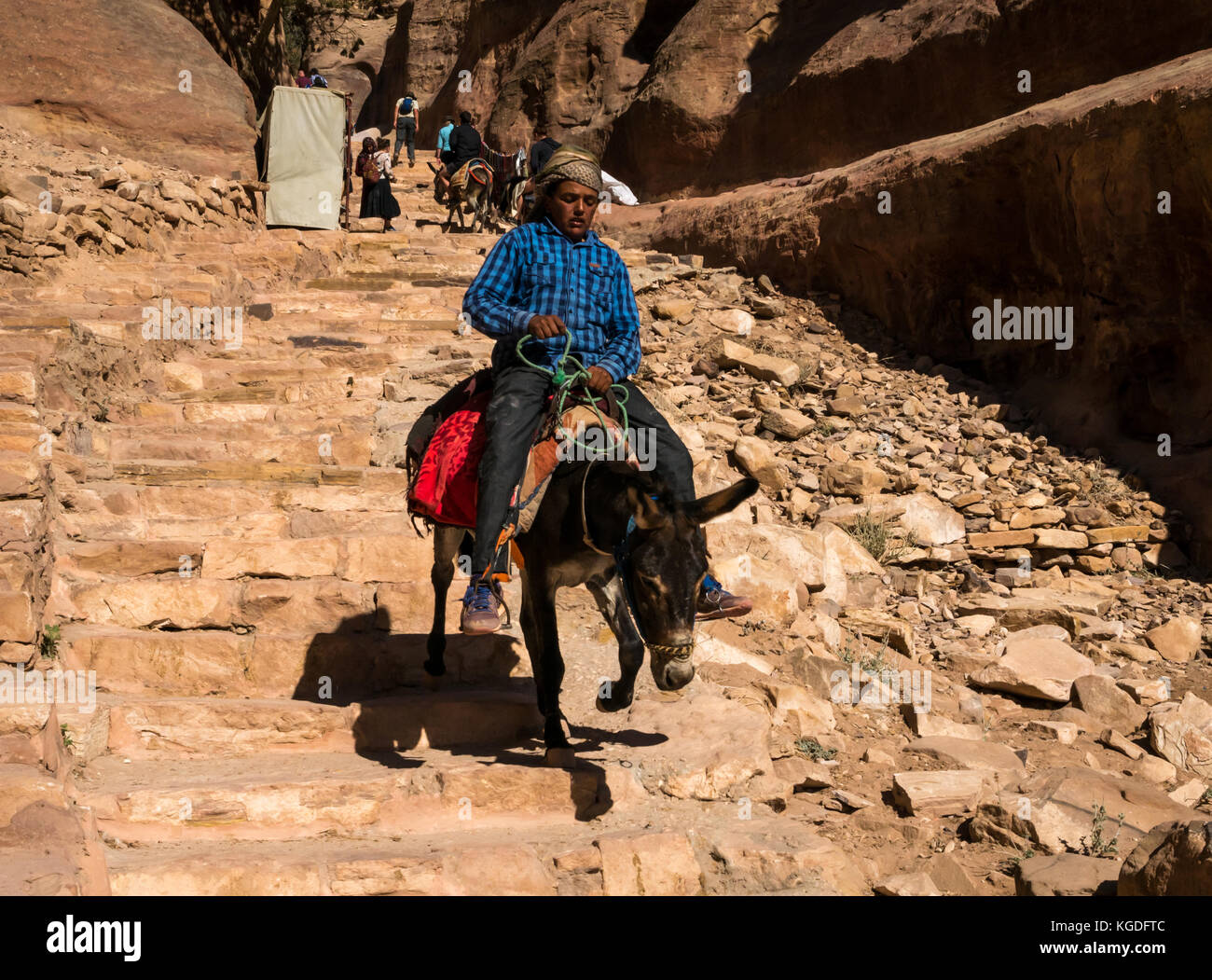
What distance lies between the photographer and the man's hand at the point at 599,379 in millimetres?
4625

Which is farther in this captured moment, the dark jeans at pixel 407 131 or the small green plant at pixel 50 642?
the dark jeans at pixel 407 131

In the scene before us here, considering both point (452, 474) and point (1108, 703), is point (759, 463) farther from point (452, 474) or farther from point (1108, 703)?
point (452, 474)

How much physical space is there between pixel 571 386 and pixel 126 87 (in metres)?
13.2

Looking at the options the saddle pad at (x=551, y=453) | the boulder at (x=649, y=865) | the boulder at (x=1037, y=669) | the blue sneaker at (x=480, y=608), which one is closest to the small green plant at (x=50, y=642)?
the blue sneaker at (x=480, y=608)

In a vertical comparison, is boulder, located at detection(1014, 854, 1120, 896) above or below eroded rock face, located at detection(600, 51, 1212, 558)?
below

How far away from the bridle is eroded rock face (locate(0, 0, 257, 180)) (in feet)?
43.0

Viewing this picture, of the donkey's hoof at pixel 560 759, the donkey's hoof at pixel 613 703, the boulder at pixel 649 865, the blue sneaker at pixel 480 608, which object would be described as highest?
the blue sneaker at pixel 480 608

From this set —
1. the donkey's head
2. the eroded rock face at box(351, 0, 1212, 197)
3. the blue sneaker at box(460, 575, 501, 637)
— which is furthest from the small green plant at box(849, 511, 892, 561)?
the eroded rock face at box(351, 0, 1212, 197)

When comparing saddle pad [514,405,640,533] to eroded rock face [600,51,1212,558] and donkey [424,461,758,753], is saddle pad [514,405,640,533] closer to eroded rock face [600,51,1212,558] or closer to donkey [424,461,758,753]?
donkey [424,461,758,753]

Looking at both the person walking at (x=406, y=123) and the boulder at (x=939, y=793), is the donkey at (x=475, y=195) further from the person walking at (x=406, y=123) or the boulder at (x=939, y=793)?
the boulder at (x=939, y=793)

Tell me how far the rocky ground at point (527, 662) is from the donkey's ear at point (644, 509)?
1317mm

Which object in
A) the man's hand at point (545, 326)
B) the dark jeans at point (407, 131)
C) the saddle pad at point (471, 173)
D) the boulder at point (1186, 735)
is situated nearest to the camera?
the man's hand at point (545, 326)

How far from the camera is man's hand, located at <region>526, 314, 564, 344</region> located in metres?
4.50
